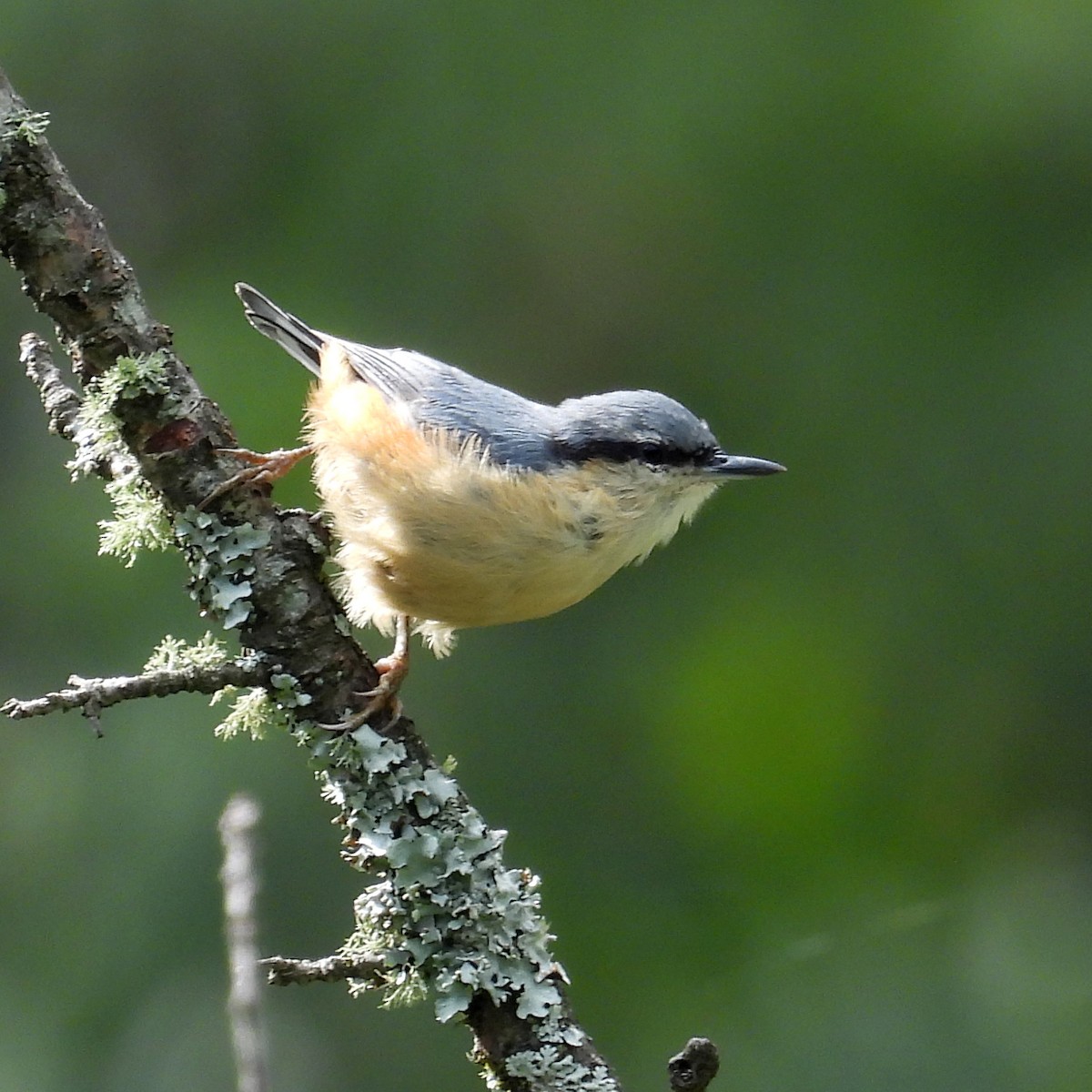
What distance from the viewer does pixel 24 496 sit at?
3672mm

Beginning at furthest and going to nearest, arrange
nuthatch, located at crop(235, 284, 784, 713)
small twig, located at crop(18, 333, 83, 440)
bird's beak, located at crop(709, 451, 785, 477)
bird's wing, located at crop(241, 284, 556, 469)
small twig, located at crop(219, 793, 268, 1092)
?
bird's beak, located at crop(709, 451, 785, 477) < bird's wing, located at crop(241, 284, 556, 469) < nuthatch, located at crop(235, 284, 784, 713) < small twig, located at crop(18, 333, 83, 440) < small twig, located at crop(219, 793, 268, 1092)

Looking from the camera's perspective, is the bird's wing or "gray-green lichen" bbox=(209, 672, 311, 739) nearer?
"gray-green lichen" bbox=(209, 672, 311, 739)

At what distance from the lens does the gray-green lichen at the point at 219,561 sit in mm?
1742

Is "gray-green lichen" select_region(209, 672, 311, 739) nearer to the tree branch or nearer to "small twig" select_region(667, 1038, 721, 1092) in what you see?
the tree branch

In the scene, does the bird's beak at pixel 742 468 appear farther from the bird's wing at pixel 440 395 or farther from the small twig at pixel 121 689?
the small twig at pixel 121 689

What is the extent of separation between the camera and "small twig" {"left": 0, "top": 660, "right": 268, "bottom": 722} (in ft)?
4.73

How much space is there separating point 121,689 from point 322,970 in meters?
0.38

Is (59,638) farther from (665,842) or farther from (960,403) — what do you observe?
(960,403)

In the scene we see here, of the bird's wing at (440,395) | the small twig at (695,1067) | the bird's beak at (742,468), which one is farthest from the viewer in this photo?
the bird's beak at (742,468)

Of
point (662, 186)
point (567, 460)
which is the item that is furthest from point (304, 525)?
point (662, 186)

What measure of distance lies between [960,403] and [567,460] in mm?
1786

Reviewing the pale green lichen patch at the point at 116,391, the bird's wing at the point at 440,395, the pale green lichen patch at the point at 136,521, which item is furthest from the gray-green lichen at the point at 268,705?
the bird's wing at the point at 440,395

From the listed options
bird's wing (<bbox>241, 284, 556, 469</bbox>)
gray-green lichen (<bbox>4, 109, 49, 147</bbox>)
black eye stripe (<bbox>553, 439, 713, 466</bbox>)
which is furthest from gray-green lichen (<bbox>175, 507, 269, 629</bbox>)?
black eye stripe (<bbox>553, 439, 713, 466</bbox>)

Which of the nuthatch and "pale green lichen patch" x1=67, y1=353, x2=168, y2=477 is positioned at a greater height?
the nuthatch
